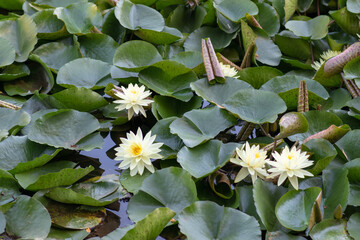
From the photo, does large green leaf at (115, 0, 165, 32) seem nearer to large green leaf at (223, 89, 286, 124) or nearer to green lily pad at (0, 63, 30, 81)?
green lily pad at (0, 63, 30, 81)

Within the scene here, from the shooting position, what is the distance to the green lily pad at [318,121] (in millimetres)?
1765

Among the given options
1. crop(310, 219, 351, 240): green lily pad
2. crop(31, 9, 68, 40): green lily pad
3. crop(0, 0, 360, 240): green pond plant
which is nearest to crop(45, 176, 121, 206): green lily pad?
crop(0, 0, 360, 240): green pond plant

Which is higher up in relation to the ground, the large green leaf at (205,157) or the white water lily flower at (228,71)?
the white water lily flower at (228,71)

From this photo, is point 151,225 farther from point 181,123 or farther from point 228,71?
point 228,71

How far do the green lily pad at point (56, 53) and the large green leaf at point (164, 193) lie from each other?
0.99m

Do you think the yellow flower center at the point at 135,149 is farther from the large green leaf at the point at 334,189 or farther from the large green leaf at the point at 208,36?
the large green leaf at the point at 208,36

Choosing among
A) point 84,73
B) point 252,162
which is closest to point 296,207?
point 252,162

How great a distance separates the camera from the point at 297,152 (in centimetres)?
152

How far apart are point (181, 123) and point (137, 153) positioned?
0.75 feet

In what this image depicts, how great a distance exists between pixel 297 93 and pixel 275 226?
2.10 feet

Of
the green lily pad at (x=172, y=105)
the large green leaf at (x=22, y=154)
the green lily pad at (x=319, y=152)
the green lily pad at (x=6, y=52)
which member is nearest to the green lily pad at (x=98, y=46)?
the green lily pad at (x=6, y=52)

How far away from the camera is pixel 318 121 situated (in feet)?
5.87

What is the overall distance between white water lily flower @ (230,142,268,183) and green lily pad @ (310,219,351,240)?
0.80 feet

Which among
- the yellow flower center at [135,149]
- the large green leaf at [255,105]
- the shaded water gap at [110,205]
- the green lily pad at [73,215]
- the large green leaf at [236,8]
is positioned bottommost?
the shaded water gap at [110,205]
